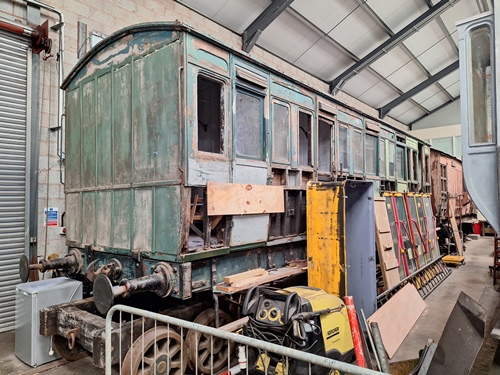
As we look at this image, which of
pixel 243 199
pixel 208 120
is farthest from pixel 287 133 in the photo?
pixel 243 199

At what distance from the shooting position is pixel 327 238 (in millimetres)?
4594

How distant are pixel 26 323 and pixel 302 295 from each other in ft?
10.6

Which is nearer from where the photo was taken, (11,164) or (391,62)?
(11,164)

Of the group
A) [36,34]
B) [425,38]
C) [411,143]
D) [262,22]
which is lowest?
[411,143]

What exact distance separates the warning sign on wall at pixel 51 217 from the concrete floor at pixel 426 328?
166 cm

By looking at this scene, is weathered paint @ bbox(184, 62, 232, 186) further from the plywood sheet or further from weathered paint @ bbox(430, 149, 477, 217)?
weathered paint @ bbox(430, 149, 477, 217)

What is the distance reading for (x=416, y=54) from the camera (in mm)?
13203

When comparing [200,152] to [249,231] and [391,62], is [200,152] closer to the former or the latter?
[249,231]

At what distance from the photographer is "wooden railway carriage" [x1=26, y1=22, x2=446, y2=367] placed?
3.55m

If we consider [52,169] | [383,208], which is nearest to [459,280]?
[383,208]

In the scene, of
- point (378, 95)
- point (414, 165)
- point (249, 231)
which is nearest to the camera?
point (249, 231)

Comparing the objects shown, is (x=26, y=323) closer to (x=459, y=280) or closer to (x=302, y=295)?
(x=302, y=295)

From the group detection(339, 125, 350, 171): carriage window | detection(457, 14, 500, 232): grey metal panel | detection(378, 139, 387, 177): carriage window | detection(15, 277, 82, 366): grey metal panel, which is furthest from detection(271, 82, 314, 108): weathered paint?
detection(15, 277, 82, 366): grey metal panel

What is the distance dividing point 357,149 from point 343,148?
751 millimetres
